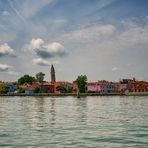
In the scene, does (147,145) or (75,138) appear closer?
(147,145)

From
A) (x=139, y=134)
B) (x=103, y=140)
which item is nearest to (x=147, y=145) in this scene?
(x=103, y=140)

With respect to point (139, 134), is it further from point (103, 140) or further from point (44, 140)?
point (44, 140)

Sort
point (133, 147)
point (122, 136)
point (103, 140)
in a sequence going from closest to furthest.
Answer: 1. point (133, 147)
2. point (103, 140)
3. point (122, 136)

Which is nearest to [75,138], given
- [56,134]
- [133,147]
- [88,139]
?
[88,139]

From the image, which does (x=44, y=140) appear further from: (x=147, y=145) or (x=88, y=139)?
(x=147, y=145)

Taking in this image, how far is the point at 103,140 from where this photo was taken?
1867cm

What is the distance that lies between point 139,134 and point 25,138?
6117 mm

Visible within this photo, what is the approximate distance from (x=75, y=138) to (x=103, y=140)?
1.52 metres

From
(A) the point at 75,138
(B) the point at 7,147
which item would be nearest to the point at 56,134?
(A) the point at 75,138

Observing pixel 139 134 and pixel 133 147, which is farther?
pixel 139 134

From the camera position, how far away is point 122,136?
20016 mm

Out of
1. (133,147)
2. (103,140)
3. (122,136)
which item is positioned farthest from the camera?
(122,136)

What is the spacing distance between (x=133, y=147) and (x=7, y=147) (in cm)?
542

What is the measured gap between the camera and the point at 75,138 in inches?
763
